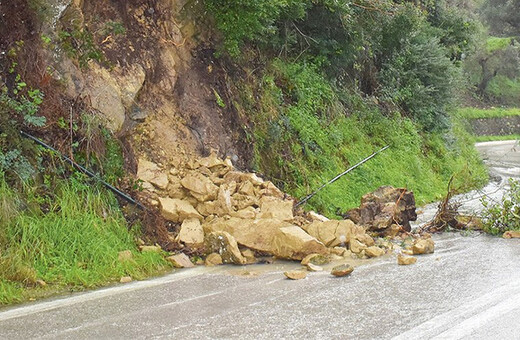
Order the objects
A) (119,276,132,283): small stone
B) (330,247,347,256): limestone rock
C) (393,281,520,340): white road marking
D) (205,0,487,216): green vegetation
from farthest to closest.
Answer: (205,0,487,216): green vegetation → (330,247,347,256): limestone rock → (119,276,132,283): small stone → (393,281,520,340): white road marking

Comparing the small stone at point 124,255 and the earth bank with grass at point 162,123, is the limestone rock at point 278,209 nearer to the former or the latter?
the earth bank with grass at point 162,123

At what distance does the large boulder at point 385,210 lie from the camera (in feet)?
37.8

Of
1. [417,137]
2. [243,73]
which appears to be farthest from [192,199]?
[417,137]

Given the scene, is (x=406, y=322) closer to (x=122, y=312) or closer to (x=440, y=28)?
(x=122, y=312)

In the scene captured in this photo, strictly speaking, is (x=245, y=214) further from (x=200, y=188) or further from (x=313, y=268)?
(x=313, y=268)

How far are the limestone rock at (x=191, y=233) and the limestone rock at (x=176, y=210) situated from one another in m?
0.14

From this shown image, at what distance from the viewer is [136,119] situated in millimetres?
10836

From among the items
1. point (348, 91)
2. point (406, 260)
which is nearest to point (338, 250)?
point (406, 260)

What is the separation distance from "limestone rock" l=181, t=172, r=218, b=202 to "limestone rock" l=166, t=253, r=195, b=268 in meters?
1.28

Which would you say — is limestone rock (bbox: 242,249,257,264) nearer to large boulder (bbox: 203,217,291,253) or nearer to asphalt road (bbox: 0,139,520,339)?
large boulder (bbox: 203,217,291,253)

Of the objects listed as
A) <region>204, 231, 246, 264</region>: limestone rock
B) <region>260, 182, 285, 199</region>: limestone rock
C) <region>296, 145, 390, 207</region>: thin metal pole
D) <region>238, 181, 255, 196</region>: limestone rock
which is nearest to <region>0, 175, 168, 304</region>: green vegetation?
<region>204, 231, 246, 264</region>: limestone rock

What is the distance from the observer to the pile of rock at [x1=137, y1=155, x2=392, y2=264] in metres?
9.28

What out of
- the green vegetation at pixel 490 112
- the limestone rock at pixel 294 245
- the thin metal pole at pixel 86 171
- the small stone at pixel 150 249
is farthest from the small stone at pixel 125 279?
the green vegetation at pixel 490 112

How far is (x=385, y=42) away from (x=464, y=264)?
12.7 metres
